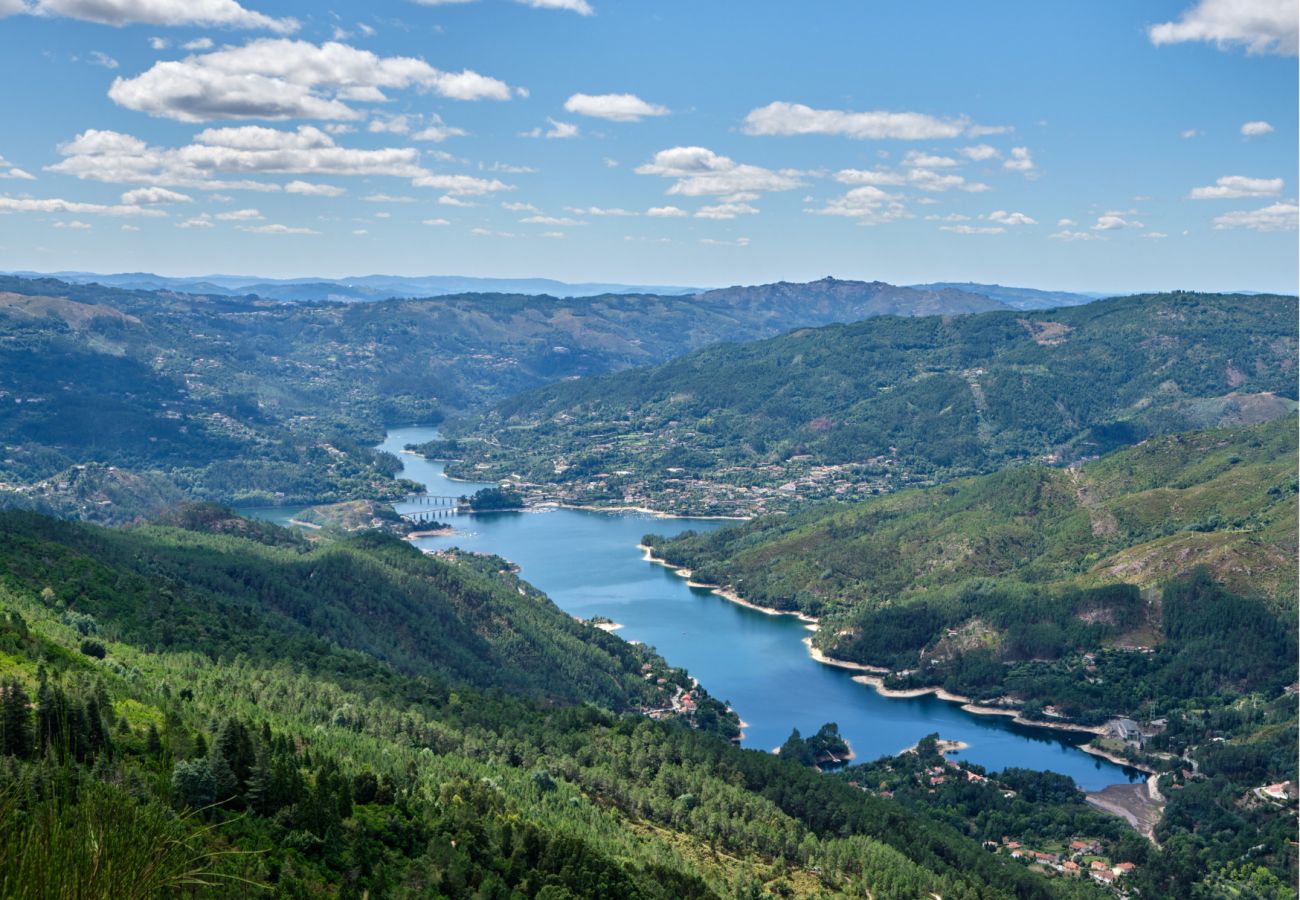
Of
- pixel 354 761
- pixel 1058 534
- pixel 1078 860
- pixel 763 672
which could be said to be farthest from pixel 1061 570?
pixel 354 761

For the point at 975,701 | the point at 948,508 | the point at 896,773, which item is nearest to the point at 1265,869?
the point at 896,773

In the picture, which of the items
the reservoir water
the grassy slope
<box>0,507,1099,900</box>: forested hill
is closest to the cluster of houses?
<box>0,507,1099,900</box>: forested hill

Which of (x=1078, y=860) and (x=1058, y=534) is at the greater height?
(x=1058, y=534)

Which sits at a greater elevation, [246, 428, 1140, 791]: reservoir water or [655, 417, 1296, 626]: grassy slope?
[655, 417, 1296, 626]: grassy slope

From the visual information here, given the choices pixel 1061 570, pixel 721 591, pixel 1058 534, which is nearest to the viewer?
pixel 1061 570

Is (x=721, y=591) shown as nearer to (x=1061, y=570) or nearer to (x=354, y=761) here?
(x=1061, y=570)

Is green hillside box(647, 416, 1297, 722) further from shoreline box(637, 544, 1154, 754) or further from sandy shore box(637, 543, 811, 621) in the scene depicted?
shoreline box(637, 544, 1154, 754)
